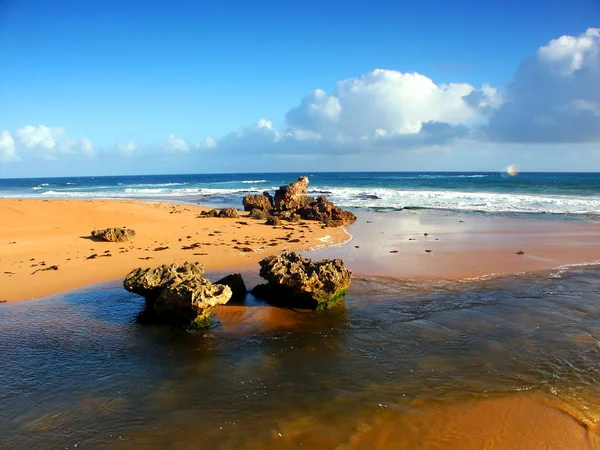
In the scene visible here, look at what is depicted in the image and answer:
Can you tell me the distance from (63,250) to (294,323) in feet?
30.2

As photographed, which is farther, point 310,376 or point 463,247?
point 463,247

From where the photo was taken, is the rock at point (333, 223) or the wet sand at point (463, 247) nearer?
the wet sand at point (463, 247)

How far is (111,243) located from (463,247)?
12047 mm

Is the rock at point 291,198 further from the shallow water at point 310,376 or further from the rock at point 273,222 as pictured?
the shallow water at point 310,376

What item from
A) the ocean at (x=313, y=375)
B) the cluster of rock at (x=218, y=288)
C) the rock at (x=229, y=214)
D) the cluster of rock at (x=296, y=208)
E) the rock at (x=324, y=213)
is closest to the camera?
the ocean at (x=313, y=375)

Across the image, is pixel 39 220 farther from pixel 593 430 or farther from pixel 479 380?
pixel 593 430

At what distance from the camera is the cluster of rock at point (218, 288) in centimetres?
689

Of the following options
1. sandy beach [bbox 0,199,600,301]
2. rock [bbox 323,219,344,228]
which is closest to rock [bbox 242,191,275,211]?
sandy beach [bbox 0,199,600,301]

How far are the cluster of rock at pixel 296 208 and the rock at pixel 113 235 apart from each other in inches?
273

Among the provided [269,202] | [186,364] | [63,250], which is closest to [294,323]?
[186,364]

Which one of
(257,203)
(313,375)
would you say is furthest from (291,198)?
(313,375)

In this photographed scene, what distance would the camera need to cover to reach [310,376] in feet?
17.4

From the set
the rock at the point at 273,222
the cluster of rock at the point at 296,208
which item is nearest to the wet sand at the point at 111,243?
the rock at the point at 273,222

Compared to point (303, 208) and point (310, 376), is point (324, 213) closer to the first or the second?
point (303, 208)
